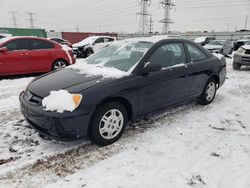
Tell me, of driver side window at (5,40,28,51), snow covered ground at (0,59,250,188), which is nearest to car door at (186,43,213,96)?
snow covered ground at (0,59,250,188)

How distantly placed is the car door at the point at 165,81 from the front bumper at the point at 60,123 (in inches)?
41.5

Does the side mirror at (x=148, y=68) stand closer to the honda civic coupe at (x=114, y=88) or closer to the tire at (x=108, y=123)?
the honda civic coupe at (x=114, y=88)

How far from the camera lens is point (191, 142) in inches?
144

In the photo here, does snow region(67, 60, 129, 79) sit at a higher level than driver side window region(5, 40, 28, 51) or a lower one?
lower

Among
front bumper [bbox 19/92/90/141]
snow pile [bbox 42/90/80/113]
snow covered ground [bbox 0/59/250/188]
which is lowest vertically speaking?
snow covered ground [bbox 0/59/250/188]

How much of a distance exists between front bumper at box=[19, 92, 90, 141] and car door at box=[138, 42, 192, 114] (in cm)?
105

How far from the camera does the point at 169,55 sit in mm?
4406

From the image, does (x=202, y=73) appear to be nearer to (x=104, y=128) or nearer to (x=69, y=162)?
(x=104, y=128)

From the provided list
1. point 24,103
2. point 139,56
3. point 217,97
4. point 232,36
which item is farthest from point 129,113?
point 232,36

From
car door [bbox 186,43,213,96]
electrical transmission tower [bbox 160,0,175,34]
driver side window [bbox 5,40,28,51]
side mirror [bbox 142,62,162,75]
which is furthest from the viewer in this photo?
electrical transmission tower [bbox 160,0,175,34]

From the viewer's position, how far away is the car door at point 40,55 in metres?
8.49

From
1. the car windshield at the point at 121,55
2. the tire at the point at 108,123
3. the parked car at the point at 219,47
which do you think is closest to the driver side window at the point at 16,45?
the car windshield at the point at 121,55

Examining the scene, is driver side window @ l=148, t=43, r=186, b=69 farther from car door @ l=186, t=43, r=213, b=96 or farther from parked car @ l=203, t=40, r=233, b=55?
parked car @ l=203, t=40, r=233, b=55

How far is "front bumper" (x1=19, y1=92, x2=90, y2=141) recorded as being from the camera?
3041 mm
